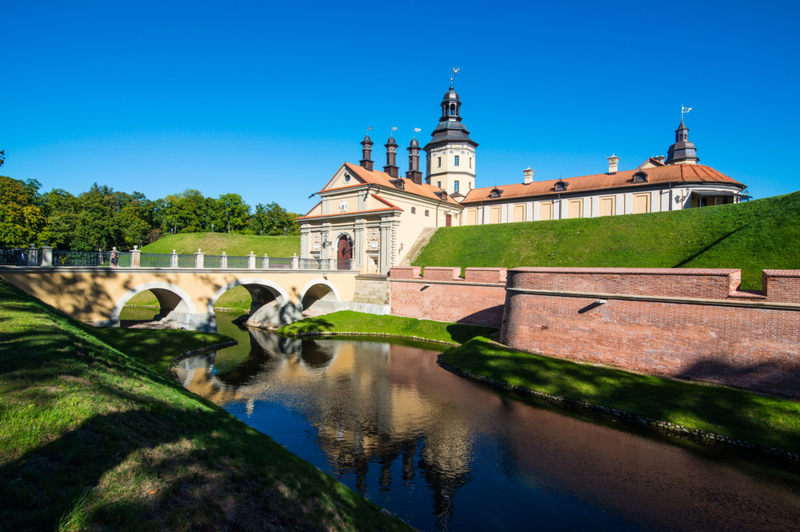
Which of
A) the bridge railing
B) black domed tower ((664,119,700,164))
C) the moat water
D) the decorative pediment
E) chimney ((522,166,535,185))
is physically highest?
black domed tower ((664,119,700,164))

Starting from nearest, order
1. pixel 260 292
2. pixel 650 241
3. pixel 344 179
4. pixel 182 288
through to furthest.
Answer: pixel 182 288
pixel 650 241
pixel 260 292
pixel 344 179

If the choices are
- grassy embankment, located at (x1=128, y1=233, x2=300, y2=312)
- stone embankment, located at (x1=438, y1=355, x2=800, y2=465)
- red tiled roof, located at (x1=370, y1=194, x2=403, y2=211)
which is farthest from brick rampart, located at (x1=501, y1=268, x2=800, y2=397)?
grassy embankment, located at (x1=128, y1=233, x2=300, y2=312)

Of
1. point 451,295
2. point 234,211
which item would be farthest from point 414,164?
point 234,211

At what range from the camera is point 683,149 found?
45781 millimetres

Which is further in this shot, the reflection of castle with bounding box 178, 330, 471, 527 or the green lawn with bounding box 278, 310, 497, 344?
the green lawn with bounding box 278, 310, 497, 344

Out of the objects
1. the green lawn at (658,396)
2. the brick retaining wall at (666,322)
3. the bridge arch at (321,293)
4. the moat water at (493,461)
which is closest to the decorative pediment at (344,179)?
the bridge arch at (321,293)

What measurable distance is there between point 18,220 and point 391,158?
36848 millimetres

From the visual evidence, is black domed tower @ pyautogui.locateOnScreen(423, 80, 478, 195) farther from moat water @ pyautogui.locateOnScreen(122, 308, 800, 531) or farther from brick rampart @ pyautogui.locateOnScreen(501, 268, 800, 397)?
moat water @ pyautogui.locateOnScreen(122, 308, 800, 531)

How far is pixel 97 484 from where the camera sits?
426cm

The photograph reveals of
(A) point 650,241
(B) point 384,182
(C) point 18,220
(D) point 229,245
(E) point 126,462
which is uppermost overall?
(B) point 384,182

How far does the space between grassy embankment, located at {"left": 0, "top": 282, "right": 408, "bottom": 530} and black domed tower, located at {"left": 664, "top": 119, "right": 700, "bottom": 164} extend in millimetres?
52690

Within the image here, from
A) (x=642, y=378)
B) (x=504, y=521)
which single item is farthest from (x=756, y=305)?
(x=504, y=521)

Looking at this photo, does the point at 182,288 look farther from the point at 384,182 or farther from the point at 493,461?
the point at 384,182

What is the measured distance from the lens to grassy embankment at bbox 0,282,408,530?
3.97 m
